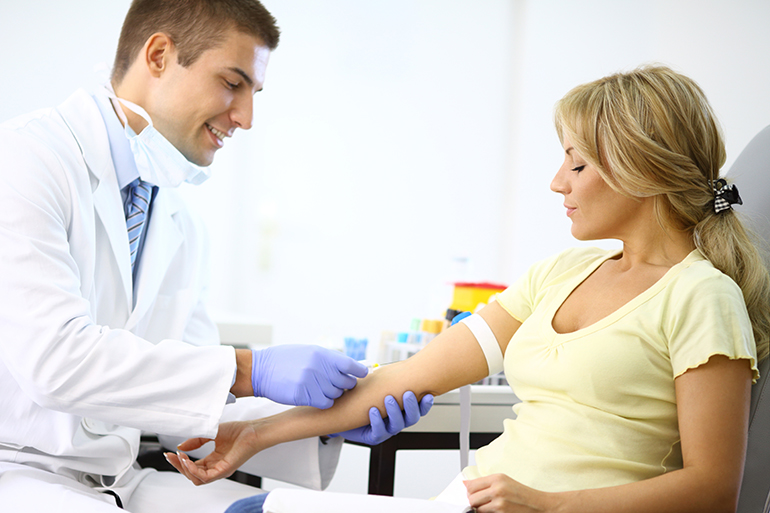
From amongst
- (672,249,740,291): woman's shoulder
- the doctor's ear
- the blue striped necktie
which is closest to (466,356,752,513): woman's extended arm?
(672,249,740,291): woman's shoulder

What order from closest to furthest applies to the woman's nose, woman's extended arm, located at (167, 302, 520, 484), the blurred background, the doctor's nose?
the woman's nose < woman's extended arm, located at (167, 302, 520, 484) < the doctor's nose < the blurred background

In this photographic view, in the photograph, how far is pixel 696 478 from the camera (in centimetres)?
81

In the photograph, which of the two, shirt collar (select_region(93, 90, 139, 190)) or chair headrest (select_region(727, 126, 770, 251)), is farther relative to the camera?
shirt collar (select_region(93, 90, 139, 190))

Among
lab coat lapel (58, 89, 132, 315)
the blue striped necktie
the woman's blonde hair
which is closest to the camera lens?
the woman's blonde hair

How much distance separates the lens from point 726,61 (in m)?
1.85

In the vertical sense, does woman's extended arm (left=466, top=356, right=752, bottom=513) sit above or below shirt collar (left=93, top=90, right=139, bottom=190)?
below

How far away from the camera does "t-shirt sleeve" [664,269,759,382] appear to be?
0.82 meters

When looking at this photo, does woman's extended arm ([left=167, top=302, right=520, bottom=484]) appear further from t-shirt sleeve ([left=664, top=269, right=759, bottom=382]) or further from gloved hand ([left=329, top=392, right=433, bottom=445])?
t-shirt sleeve ([left=664, top=269, right=759, bottom=382])

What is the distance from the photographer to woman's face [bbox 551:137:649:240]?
3.28 feet

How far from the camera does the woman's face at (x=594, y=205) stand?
1000 mm

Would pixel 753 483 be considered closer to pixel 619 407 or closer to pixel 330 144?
pixel 619 407

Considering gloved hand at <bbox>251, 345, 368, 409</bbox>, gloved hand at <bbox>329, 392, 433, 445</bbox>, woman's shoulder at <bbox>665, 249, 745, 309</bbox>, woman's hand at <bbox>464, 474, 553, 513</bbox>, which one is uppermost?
woman's shoulder at <bbox>665, 249, 745, 309</bbox>

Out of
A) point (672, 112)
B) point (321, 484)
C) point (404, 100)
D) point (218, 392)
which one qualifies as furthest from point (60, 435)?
point (404, 100)

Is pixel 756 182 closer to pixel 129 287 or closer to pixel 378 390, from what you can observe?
pixel 378 390
